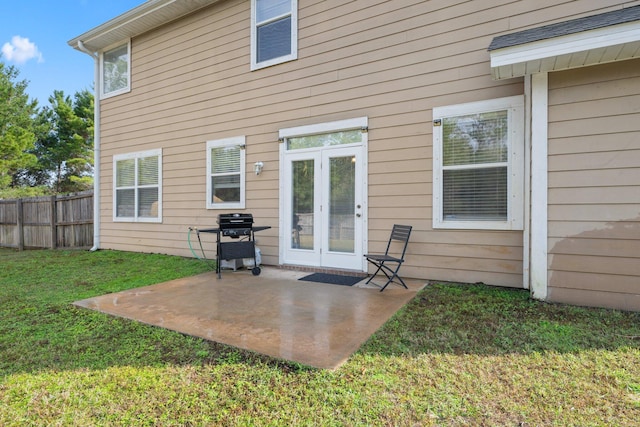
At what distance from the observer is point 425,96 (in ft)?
14.5

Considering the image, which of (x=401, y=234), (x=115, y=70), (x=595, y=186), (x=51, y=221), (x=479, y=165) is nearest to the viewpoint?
(x=595, y=186)

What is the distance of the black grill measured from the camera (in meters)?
4.93

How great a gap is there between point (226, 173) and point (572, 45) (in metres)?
5.29

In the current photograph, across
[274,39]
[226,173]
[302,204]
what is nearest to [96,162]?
[226,173]

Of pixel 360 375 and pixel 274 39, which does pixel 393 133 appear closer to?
pixel 274 39

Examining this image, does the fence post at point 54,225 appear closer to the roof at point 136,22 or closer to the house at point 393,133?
the house at point 393,133

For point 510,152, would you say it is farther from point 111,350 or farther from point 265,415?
point 111,350

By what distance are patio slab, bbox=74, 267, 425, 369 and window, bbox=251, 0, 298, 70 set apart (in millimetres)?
3760

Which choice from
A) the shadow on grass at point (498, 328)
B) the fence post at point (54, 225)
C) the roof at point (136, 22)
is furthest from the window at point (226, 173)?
the fence post at point (54, 225)

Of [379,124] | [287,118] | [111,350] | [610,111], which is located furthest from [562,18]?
[111,350]

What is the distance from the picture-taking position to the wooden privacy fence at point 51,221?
8516 mm

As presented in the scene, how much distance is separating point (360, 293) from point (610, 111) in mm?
3183

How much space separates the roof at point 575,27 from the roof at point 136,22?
5.40 meters

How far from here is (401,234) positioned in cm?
439
